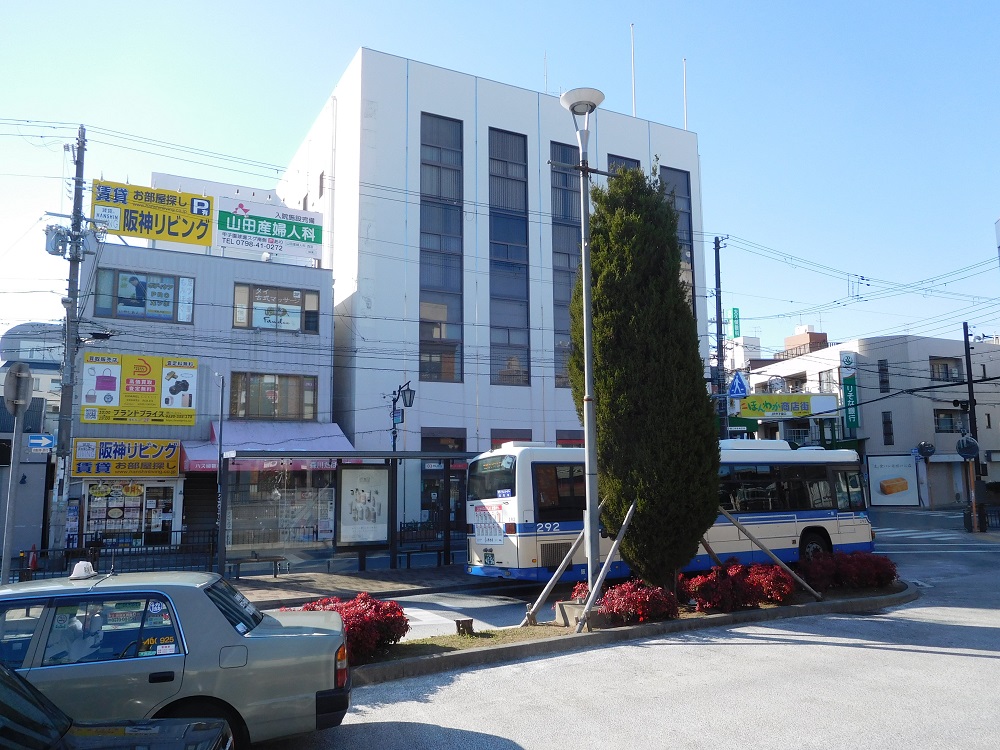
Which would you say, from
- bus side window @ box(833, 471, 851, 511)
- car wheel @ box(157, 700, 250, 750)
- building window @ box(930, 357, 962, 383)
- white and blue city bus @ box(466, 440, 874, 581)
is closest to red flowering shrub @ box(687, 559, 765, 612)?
white and blue city bus @ box(466, 440, 874, 581)

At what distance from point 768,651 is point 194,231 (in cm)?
2846

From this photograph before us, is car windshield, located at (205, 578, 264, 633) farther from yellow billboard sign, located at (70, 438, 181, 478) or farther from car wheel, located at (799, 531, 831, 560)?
yellow billboard sign, located at (70, 438, 181, 478)

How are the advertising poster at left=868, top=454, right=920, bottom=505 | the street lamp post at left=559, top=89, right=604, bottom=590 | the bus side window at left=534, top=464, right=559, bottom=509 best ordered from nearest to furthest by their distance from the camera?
1. the street lamp post at left=559, top=89, right=604, bottom=590
2. the bus side window at left=534, top=464, right=559, bottom=509
3. the advertising poster at left=868, top=454, right=920, bottom=505

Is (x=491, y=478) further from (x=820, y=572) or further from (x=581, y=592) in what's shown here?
(x=820, y=572)

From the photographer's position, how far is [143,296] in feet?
95.9

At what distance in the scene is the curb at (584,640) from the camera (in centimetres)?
825

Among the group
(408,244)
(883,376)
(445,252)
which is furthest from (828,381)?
(408,244)

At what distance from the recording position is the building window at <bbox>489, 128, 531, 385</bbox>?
123 feet

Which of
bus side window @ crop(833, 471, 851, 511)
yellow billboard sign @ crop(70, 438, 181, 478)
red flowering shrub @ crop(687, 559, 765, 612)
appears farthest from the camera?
yellow billboard sign @ crop(70, 438, 181, 478)

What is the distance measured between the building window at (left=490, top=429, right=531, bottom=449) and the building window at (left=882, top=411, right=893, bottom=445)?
25736 millimetres

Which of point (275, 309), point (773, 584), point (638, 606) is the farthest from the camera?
point (275, 309)

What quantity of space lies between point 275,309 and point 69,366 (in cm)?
1205

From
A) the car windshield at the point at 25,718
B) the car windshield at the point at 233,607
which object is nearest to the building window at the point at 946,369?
the car windshield at the point at 233,607

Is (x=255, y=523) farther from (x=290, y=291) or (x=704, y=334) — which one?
(x=704, y=334)
